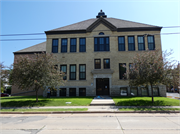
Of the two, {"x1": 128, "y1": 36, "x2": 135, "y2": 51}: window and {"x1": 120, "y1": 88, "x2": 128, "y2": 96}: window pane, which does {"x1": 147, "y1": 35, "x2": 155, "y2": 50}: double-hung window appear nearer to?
{"x1": 128, "y1": 36, "x2": 135, "y2": 51}: window

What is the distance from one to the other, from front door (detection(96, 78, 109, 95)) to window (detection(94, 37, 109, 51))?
501 cm

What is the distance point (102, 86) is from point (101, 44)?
6.81m

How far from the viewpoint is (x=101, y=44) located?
21.3 meters

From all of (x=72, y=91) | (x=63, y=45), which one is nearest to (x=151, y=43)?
(x=63, y=45)

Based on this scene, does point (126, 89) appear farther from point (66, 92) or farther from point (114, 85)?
point (66, 92)

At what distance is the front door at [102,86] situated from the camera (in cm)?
2107

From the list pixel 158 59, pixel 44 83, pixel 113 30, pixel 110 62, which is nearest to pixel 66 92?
pixel 44 83

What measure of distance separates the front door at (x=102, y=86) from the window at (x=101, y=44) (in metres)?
5.01

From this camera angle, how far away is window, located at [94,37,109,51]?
69.6 feet

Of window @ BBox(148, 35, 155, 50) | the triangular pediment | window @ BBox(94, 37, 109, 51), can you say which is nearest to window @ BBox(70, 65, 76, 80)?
window @ BBox(94, 37, 109, 51)

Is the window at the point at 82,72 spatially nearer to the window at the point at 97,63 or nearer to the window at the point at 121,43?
the window at the point at 97,63

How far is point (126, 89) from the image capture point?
66.8 feet

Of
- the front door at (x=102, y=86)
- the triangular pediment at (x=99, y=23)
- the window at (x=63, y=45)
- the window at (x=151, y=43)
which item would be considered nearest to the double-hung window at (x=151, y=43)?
the window at (x=151, y=43)

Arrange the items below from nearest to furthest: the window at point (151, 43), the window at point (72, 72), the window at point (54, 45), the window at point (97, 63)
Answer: the window at point (151, 43) → the window at point (97, 63) → the window at point (72, 72) → the window at point (54, 45)
